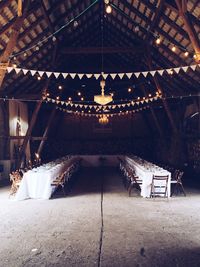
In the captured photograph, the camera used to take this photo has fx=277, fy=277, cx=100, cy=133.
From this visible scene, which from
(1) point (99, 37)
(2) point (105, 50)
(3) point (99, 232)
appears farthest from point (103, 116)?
(3) point (99, 232)

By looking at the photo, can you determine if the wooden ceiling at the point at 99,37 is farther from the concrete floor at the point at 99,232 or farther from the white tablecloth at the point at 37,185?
the concrete floor at the point at 99,232

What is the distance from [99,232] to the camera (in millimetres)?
5254

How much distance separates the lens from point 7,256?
425 cm

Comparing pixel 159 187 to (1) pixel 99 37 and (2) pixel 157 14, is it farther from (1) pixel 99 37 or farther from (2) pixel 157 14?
(1) pixel 99 37

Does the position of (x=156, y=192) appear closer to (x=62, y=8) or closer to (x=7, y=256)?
(x=7, y=256)

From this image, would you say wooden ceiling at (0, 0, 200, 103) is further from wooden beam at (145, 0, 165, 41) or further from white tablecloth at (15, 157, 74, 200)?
white tablecloth at (15, 157, 74, 200)

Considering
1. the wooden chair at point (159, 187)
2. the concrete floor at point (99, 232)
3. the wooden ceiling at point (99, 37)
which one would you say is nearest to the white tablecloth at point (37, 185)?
the concrete floor at point (99, 232)

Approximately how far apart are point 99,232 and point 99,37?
10722 mm

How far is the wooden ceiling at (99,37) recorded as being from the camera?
8078 mm

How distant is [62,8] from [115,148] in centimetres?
993

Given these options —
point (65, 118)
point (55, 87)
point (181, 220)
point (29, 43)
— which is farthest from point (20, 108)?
point (181, 220)

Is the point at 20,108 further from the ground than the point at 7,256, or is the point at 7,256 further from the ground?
the point at 20,108

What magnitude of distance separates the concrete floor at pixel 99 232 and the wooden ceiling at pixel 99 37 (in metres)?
4.10

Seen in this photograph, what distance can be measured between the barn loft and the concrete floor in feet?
0.12
